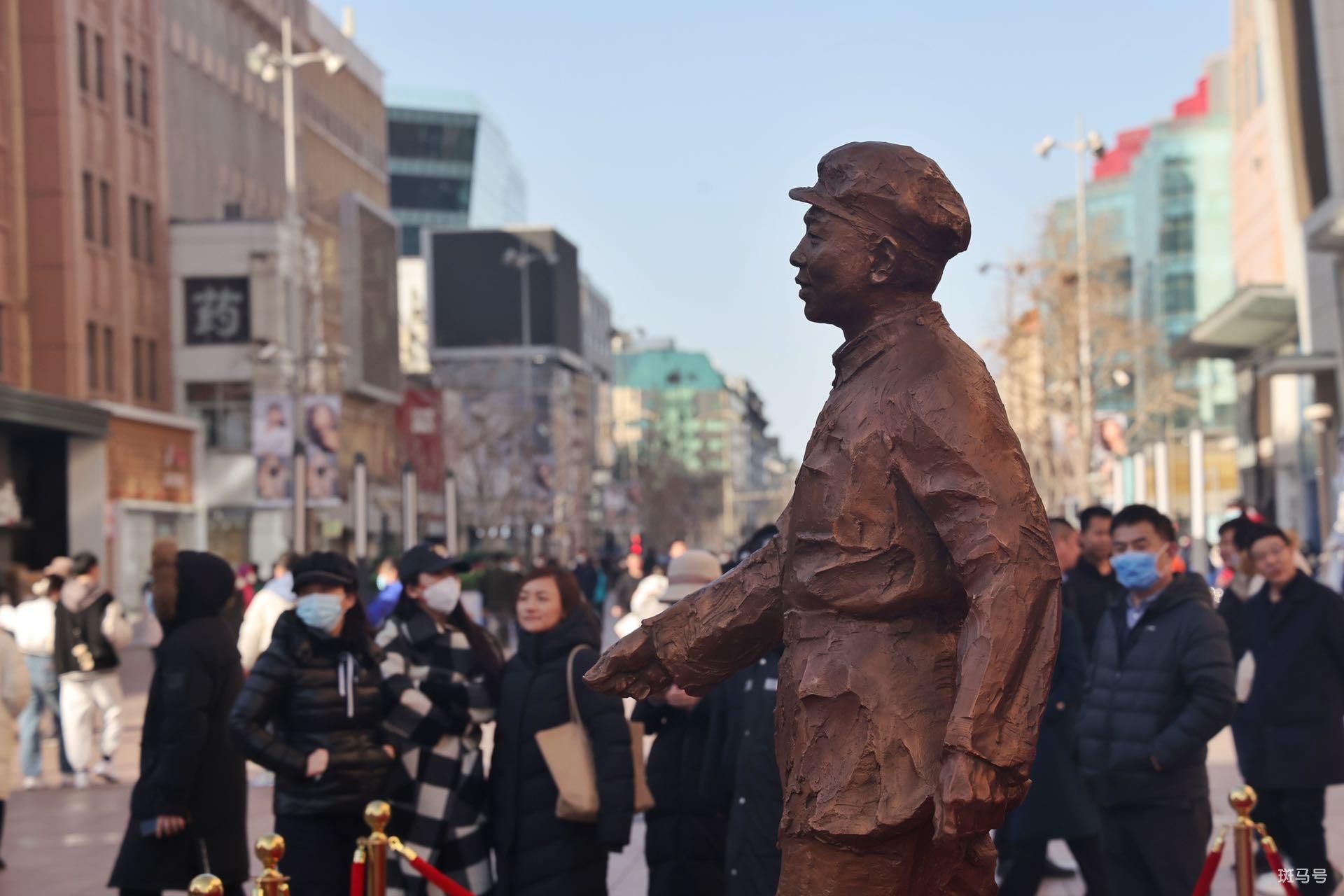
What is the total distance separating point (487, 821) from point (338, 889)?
30.1 inches

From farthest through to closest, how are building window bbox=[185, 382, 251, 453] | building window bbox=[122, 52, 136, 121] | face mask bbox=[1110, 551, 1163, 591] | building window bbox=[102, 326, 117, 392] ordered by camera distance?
1. building window bbox=[185, 382, 251, 453]
2. building window bbox=[122, 52, 136, 121]
3. building window bbox=[102, 326, 117, 392]
4. face mask bbox=[1110, 551, 1163, 591]

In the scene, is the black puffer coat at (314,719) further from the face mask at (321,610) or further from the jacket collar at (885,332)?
the jacket collar at (885,332)

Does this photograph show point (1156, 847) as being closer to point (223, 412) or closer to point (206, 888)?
point (206, 888)

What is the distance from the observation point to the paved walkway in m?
10.4

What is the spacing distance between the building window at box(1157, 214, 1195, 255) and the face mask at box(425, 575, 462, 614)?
246 ft

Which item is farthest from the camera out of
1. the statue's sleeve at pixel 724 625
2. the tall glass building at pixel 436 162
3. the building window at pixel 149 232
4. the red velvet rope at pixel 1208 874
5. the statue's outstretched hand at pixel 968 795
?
the tall glass building at pixel 436 162

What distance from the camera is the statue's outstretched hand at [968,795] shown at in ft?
10.7

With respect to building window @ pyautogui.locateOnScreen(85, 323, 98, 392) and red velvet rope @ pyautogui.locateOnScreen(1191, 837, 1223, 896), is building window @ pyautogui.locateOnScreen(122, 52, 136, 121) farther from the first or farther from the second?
red velvet rope @ pyautogui.locateOnScreen(1191, 837, 1223, 896)

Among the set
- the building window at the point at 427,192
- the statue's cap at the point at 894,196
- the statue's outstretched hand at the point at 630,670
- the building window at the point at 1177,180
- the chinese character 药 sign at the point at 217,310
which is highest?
the building window at the point at 427,192

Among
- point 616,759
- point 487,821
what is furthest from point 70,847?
point 616,759

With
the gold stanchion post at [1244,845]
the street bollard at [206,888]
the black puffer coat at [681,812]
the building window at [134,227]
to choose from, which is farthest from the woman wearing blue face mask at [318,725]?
the building window at [134,227]

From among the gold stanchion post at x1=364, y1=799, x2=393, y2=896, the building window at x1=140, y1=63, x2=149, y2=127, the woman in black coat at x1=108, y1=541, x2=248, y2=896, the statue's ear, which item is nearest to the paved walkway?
the woman in black coat at x1=108, y1=541, x2=248, y2=896

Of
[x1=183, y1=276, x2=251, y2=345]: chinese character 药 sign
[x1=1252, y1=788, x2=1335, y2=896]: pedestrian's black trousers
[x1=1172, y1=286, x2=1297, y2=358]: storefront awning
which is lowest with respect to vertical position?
[x1=1252, y1=788, x2=1335, y2=896]: pedestrian's black trousers

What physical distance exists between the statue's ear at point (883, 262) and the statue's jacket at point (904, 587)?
0.10 metres
